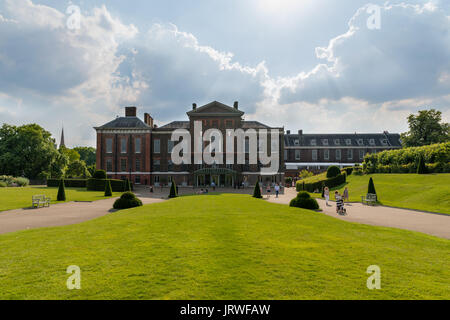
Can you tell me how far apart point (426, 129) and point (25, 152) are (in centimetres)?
7877

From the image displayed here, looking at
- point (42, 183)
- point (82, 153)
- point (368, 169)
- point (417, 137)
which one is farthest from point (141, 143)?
point (82, 153)

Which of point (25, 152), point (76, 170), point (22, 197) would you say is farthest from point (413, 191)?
point (76, 170)

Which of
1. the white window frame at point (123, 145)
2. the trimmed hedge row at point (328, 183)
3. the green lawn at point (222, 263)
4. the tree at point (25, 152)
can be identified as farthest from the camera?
the white window frame at point (123, 145)

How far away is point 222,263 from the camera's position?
5586mm

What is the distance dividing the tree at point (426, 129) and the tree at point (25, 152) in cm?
7428

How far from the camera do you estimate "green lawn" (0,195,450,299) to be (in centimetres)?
432

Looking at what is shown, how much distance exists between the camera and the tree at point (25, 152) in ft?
158

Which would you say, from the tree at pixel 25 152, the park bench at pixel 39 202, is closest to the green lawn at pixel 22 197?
the park bench at pixel 39 202

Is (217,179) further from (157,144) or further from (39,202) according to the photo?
(39,202)

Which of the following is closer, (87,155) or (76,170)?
(76,170)

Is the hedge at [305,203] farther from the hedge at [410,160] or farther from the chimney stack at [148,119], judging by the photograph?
the chimney stack at [148,119]

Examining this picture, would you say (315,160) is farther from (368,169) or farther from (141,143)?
(141,143)
